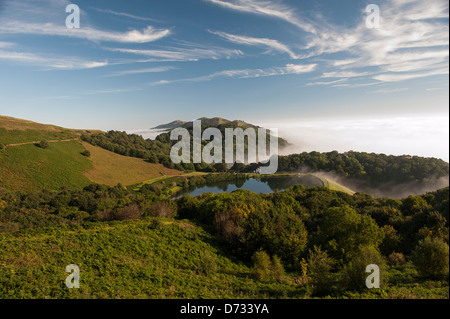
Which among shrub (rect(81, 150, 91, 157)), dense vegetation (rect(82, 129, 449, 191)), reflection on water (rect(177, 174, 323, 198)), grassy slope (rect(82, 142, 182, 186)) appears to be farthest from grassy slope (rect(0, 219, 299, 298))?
shrub (rect(81, 150, 91, 157))

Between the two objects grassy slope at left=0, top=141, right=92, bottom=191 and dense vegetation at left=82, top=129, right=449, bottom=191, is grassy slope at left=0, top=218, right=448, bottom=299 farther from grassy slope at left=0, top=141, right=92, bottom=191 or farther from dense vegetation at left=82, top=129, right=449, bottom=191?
grassy slope at left=0, top=141, right=92, bottom=191

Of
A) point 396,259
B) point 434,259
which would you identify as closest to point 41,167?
point 396,259

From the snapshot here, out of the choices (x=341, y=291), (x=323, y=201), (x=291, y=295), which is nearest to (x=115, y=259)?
(x=291, y=295)

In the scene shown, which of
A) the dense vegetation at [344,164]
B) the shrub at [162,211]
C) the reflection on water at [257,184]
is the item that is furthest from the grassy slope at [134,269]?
the reflection on water at [257,184]

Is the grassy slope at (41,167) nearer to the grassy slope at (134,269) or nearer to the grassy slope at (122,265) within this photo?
the grassy slope at (122,265)
